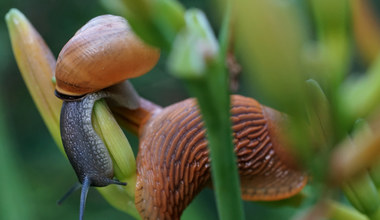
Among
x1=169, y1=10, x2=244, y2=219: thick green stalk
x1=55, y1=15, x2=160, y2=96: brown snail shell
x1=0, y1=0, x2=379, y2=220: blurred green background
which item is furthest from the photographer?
x1=0, y1=0, x2=379, y2=220: blurred green background

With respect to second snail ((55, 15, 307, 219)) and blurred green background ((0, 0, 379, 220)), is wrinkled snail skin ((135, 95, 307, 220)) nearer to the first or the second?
second snail ((55, 15, 307, 219))

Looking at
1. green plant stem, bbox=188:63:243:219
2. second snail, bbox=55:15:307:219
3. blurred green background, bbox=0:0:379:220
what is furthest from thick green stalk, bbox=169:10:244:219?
blurred green background, bbox=0:0:379:220

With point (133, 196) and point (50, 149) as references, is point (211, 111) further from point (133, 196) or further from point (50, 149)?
point (50, 149)

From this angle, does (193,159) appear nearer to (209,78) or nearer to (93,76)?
(93,76)

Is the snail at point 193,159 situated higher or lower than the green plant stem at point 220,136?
lower

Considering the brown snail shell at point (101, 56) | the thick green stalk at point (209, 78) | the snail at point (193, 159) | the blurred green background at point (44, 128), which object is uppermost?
the thick green stalk at point (209, 78)

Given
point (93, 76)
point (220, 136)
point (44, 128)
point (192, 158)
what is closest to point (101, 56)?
point (93, 76)

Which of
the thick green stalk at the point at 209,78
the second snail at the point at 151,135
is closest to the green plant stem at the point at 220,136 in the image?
the thick green stalk at the point at 209,78

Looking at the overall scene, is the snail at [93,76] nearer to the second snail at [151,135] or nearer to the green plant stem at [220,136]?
the second snail at [151,135]
